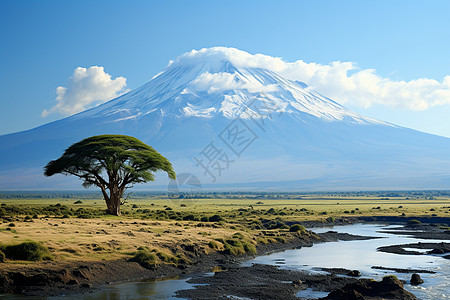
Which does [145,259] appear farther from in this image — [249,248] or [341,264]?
[341,264]

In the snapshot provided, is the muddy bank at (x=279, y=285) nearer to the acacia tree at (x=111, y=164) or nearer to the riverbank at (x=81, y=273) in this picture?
the riverbank at (x=81, y=273)

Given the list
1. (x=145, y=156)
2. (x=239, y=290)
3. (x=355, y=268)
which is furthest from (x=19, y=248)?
(x=145, y=156)

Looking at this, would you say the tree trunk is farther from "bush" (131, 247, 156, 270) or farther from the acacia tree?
"bush" (131, 247, 156, 270)

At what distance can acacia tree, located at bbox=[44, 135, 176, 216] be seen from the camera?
54588mm

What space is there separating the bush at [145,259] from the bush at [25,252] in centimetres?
555

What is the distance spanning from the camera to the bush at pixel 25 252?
31.0m

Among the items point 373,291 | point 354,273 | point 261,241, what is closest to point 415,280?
point 354,273

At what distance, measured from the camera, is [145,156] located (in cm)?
5691

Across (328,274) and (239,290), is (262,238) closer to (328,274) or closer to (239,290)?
(328,274)

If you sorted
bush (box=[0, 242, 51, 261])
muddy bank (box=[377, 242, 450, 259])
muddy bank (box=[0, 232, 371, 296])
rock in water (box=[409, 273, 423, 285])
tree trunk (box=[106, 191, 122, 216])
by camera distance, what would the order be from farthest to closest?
tree trunk (box=[106, 191, 122, 216]), muddy bank (box=[377, 242, 450, 259]), bush (box=[0, 242, 51, 261]), rock in water (box=[409, 273, 423, 285]), muddy bank (box=[0, 232, 371, 296])

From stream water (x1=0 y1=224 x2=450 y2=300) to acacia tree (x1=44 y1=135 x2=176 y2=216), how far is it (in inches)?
765

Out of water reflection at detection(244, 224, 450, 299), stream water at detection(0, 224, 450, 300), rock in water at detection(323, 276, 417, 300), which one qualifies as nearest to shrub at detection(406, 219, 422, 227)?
stream water at detection(0, 224, 450, 300)

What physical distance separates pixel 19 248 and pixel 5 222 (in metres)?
14.7

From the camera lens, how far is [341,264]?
123 feet
